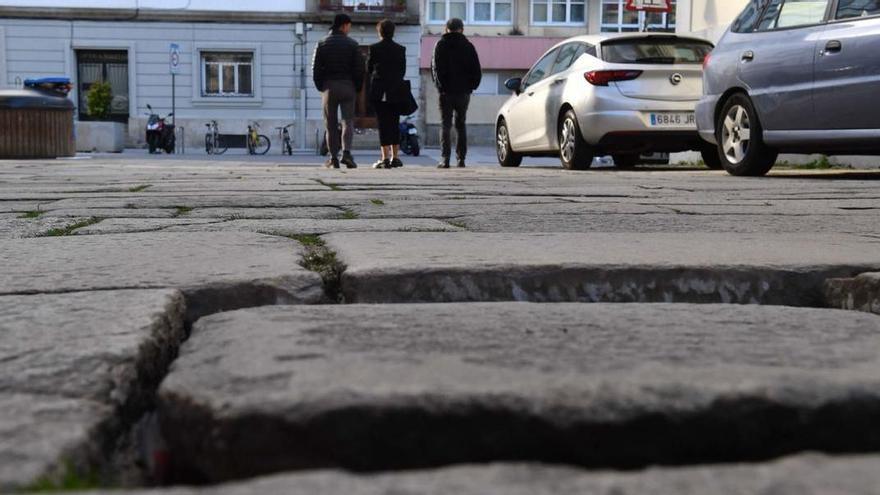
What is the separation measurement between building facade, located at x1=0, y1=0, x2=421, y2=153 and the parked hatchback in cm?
2282

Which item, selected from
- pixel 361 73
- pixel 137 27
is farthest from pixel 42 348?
pixel 137 27

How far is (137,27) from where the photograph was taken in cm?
2997

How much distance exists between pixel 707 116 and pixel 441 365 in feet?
25.3

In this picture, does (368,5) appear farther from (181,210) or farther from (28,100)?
(181,210)

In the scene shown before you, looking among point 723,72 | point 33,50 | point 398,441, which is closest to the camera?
point 398,441

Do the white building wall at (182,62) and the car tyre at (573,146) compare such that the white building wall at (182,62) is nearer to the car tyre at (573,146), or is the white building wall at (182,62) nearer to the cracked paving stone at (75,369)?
the car tyre at (573,146)

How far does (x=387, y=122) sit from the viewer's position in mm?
12219

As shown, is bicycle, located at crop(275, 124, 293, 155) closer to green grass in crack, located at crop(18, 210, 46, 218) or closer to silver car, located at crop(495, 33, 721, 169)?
silver car, located at crop(495, 33, 721, 169)

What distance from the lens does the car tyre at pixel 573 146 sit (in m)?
10.5

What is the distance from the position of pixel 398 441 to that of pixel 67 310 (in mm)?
876

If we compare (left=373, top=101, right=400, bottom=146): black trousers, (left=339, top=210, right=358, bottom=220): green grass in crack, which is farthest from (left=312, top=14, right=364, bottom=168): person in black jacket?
(left=339, top=210, right=358, bottom=220): green grass in crack

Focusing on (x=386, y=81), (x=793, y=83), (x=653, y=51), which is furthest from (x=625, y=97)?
(x=386, y=81)

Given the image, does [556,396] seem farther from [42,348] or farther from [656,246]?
[656,246]

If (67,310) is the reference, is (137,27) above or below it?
above
